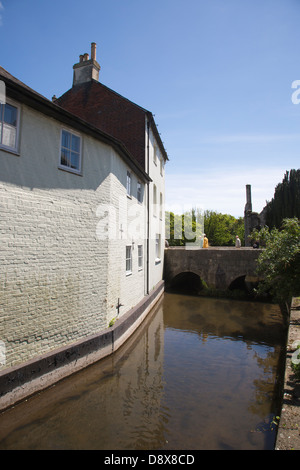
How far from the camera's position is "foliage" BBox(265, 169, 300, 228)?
98.1 feet

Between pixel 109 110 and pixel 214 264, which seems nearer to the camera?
pixel 109 110

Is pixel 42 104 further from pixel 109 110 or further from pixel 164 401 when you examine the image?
pixel 109 110

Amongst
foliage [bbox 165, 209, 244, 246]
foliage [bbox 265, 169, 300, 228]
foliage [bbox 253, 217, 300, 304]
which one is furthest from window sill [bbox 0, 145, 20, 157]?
foliage [bbox 165, 209, 244, 246]

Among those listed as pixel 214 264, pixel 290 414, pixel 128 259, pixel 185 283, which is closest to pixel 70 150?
pixel 128 259

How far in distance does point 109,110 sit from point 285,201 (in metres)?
23.2

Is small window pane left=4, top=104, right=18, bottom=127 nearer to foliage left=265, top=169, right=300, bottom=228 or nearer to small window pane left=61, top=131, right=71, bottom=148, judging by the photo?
small window pane left=61, top=131, right=71, bottom=148

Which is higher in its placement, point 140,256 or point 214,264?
point 140,256

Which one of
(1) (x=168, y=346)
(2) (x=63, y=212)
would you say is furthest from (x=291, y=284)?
(2) (x=63, y=212)

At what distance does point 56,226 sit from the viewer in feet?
22.2

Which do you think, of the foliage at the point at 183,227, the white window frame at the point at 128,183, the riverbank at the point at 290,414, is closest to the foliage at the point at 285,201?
the foliage at the point at 183,227

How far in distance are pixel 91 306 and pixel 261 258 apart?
7794 millimetres

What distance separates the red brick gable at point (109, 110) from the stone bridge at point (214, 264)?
8.40 metres

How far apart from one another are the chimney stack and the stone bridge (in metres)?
12.5

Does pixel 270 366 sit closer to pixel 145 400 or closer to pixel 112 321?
pixel 145 400
